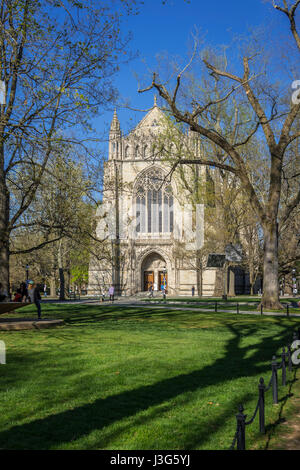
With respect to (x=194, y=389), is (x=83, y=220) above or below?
above

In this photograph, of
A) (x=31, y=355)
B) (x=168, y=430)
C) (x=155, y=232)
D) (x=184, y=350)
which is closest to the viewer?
(x=168, y=430)

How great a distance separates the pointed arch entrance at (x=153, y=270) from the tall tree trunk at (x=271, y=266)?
33.1 metres

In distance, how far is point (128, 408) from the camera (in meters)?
6.82

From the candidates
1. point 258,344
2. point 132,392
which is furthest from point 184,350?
point 132,392

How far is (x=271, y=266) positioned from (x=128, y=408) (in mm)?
15865

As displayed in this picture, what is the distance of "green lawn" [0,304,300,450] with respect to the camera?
574cm

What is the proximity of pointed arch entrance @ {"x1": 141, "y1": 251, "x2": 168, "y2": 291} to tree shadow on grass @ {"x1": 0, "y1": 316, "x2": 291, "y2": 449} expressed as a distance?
43520 mm

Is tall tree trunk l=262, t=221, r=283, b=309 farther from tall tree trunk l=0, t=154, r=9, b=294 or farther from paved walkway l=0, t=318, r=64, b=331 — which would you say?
tall tree trunk l=0, t=154, r=9, b=294

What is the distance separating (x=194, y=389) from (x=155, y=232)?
4572cm

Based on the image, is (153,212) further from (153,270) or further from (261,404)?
(261,404)

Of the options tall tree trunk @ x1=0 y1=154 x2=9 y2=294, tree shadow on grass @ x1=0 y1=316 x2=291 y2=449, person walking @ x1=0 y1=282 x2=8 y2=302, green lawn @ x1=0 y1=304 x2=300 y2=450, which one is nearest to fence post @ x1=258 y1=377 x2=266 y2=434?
green lawn @ x1=0 y1=304 x2=300 y2=450

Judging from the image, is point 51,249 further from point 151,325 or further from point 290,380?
point 290,380

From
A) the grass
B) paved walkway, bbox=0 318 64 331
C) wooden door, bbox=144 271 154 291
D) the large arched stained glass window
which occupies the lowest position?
the grass
